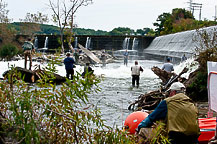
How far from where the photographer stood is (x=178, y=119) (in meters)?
5.18

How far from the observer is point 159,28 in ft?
324

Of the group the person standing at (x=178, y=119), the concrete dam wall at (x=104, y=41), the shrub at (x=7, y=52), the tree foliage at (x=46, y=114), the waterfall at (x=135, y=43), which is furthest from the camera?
the concrete dam wall at (x=104, y=41)

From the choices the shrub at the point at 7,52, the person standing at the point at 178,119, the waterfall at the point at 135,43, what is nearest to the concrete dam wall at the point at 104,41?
the waterfall at the point at 135,43

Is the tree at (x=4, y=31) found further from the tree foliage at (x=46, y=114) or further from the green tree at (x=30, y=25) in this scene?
the tree foliage at (x=46, y=114)

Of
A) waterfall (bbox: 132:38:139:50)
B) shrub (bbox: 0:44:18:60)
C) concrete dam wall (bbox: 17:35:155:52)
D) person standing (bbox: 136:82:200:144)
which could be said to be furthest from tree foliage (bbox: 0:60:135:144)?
concrete dam wall (bbox: 17:35:155:52)

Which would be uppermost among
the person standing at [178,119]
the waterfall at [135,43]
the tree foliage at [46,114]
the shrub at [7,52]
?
the waterfall at [135,43]

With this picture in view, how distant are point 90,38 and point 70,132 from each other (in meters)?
62.0

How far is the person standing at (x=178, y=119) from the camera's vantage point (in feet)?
16.9

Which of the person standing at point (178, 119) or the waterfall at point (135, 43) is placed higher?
the waterfall at point (135, 43)


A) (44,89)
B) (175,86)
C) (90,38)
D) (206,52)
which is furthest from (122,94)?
(90,38)

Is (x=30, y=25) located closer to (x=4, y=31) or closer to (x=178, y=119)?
(x=4, y=31)

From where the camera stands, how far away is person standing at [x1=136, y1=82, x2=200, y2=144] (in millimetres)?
5160

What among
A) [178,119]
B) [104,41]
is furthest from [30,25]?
[178,119]

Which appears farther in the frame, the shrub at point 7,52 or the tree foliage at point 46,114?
the shrub at point 7,52
